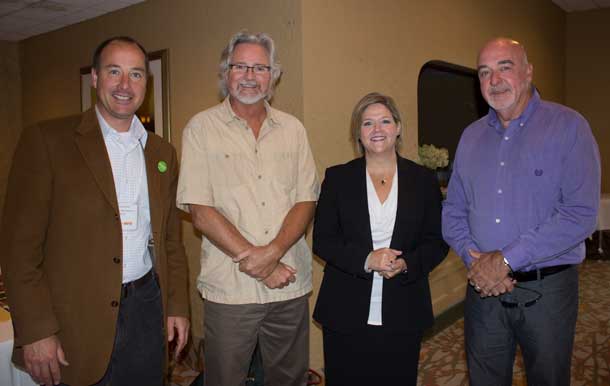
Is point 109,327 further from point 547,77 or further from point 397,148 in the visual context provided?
point 547,77

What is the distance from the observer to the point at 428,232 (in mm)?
2074

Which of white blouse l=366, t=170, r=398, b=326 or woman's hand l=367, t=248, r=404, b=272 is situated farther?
white blouse l=366, t=170, r=398, b=326

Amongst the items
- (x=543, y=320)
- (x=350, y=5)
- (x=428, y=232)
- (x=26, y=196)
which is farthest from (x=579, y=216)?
(x=350, y=5)

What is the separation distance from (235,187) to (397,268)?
2.43 feet

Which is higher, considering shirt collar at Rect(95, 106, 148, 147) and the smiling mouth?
the smiling mouth

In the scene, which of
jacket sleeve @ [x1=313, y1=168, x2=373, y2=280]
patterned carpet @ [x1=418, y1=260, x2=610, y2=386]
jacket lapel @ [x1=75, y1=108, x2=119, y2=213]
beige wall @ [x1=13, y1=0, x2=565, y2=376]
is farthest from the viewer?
patterned carpet @ [x1=418, y1=260, x2=610, y2=386]

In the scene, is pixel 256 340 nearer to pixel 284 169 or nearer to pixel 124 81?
pixel 284 169

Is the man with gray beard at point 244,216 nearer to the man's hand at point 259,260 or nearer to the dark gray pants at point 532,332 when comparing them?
the man's hand at point 259,260

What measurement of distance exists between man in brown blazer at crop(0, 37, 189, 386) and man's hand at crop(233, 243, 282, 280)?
31 cm

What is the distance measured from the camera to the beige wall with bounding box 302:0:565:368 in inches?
122

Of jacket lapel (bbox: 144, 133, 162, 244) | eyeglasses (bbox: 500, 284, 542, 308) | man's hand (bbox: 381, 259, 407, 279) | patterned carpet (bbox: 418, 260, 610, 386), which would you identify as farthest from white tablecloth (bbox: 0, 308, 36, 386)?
patterned carpet (bbox: 418, 260, 610, 386)

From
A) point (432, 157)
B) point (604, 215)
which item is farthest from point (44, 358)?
point (604, 215)

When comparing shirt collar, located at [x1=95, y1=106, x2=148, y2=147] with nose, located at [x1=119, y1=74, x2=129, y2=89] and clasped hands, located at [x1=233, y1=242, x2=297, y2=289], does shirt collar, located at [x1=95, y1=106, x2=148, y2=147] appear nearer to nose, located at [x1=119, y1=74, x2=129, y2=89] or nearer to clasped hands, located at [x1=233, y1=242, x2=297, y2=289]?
nose, located at [x1=119, y1=74, x2=129, y2=89]

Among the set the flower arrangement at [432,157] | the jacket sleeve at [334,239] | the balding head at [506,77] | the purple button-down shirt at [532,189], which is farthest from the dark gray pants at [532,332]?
the flower arrangement at [432,157]
